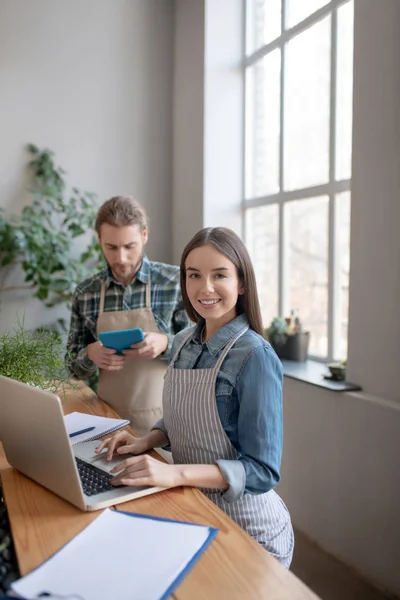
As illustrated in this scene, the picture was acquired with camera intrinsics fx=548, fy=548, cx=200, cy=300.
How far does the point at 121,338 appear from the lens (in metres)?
1.85

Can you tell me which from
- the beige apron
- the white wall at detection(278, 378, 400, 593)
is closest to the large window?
the white wall at detection(278, 378, 400, 593)

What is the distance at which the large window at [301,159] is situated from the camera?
111 inches

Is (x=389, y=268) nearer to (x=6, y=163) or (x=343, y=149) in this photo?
(x=343, y=149)

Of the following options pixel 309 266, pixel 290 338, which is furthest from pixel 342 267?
pixel 290 338

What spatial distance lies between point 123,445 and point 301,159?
7.14 ft

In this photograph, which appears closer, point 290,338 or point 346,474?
point 346,474

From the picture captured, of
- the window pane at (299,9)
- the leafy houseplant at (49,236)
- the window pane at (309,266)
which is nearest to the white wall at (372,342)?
the window pane at (309,266)

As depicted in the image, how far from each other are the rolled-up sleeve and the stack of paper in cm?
19

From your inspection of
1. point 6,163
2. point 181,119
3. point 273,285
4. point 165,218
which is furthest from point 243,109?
point 6,163

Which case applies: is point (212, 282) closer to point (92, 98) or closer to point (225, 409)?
point (225, 409)

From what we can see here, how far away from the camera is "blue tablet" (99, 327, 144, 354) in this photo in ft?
5.98

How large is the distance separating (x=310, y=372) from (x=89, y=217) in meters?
1.69

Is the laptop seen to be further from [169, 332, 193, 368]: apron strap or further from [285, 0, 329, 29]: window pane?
[285, 0, 329, 29]: window pane

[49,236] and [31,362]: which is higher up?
[49,236]
